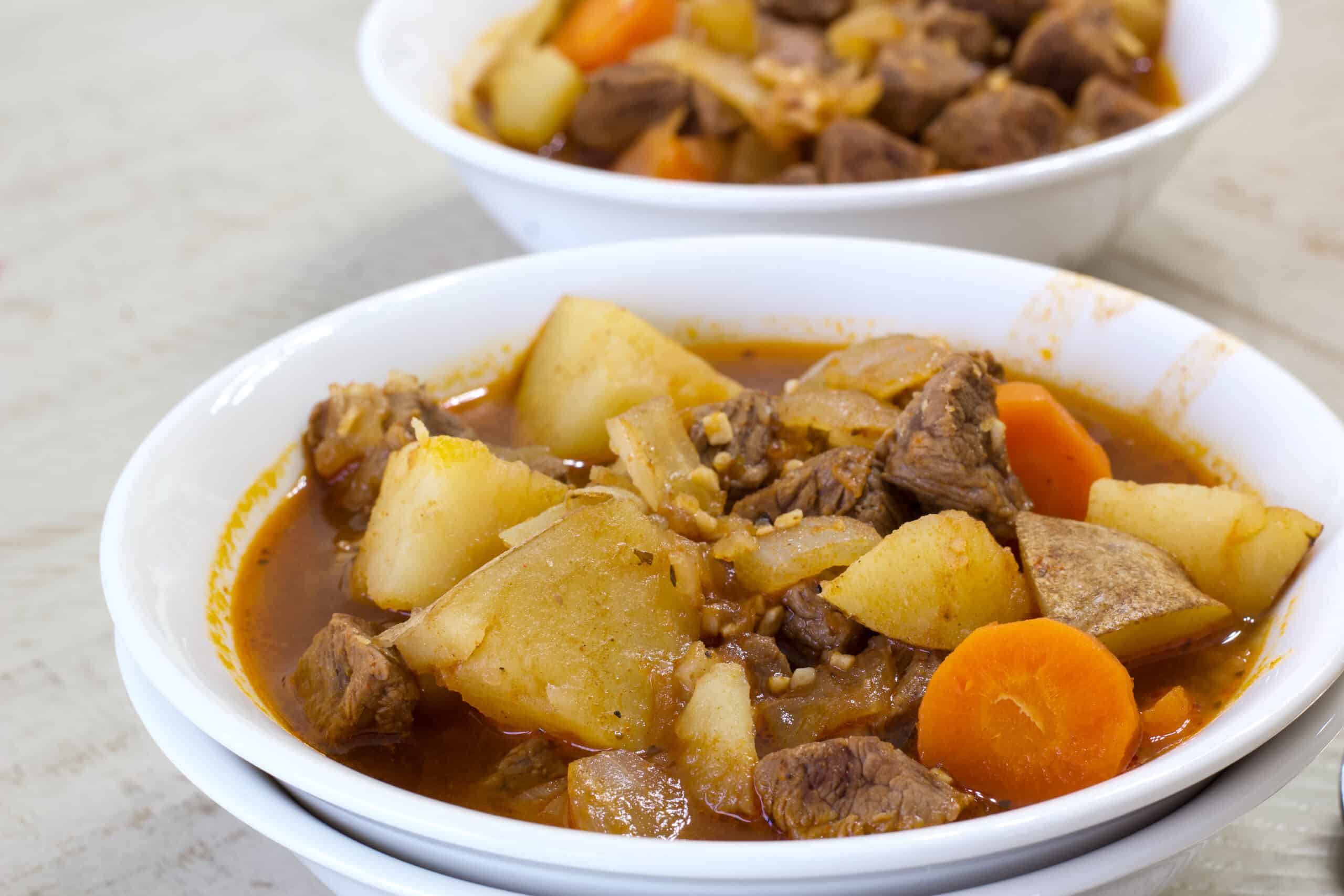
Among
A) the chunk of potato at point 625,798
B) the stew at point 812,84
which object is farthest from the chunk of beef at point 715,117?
the chunk of potato at point 625,798

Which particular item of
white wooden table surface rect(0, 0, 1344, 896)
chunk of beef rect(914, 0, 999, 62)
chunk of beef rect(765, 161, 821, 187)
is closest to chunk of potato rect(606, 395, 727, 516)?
white wooden table surface rect(0, 0, 1344, 896)

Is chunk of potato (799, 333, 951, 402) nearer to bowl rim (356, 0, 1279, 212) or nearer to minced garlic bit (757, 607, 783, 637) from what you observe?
minced garlic bit (757, 607, 783, 637)

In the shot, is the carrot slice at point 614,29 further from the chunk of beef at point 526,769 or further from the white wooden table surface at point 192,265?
the chunk of beef at point 526,769

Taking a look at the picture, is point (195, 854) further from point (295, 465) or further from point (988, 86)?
point (988, 86)

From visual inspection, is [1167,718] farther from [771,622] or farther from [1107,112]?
[1107,112]

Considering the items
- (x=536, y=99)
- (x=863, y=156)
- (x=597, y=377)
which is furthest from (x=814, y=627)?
(x=536, y=99)
